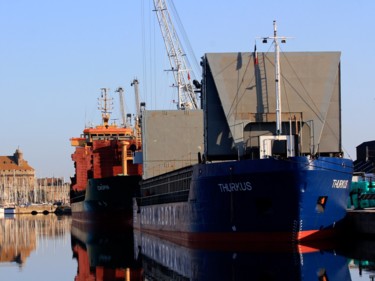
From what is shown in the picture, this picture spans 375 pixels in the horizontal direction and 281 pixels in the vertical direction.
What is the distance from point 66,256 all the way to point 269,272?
1562 centimetres

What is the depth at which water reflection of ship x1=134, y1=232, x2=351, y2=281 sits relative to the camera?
83.9ft

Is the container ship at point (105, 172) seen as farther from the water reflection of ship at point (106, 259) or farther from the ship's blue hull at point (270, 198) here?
the ship's blue hull at point (270, 198)

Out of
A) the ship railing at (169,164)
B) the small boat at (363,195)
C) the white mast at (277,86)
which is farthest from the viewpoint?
the ship railing at (169,164)

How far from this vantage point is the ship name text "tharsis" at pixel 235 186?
35.0 m

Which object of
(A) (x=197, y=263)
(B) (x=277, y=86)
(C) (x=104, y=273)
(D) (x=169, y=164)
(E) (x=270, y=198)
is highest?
(B) (x=277, y=86)

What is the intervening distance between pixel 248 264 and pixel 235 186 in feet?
24.7

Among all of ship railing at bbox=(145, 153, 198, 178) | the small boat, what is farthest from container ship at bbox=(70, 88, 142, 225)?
the small boat

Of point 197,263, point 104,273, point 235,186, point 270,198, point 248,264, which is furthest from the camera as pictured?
point 235,186

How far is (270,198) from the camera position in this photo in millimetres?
34375

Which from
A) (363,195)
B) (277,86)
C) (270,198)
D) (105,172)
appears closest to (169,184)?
(363,195)

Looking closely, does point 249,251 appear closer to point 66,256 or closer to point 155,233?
point 66,256

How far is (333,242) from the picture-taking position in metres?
35.3

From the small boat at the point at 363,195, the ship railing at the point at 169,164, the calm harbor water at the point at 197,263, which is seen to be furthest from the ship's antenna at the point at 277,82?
the ship railing at the point at 169,164

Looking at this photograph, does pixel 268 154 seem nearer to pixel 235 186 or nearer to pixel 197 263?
pixel 235 186
